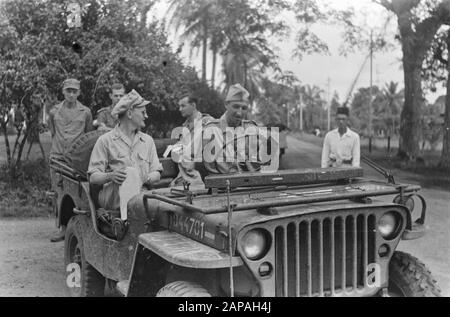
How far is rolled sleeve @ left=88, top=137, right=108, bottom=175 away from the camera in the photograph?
4.50m

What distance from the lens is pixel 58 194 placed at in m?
5.55

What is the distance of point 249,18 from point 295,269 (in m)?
6.33

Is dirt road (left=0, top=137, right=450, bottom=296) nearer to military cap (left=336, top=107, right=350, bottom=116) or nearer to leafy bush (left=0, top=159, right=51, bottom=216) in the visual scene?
leafy bush (left=0, top=159, right=51, bottom=216)

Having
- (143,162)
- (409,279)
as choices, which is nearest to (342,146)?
(143,162)

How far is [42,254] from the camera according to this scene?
6887 mm

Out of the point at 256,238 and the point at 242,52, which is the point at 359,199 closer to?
the point at 256,238

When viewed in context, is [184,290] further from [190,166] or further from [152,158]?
[190,166]

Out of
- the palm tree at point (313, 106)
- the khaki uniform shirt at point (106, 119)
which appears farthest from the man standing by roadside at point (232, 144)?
the palm tree at point (313, 106)

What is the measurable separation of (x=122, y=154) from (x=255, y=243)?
1912 mm

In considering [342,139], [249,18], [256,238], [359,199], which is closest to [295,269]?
[256,238]

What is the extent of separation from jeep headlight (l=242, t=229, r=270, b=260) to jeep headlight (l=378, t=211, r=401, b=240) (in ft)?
2.58

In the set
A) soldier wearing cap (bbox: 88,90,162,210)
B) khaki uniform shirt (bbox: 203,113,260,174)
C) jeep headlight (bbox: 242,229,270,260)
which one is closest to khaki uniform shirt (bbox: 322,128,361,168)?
khaki uniform shirt (bbox: 203,113,260,174)

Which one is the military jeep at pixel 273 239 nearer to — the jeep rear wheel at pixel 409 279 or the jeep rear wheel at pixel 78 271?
the jeep rear wheel at pixel 409 279

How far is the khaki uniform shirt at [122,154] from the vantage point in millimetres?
4539
